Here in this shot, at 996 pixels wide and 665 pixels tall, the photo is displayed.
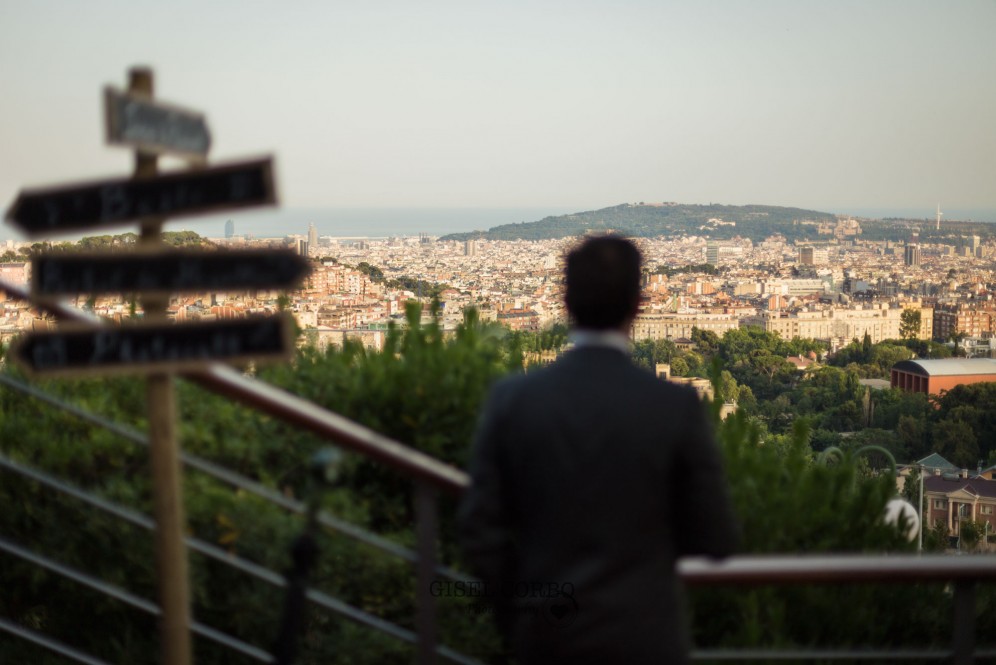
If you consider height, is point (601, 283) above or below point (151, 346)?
above

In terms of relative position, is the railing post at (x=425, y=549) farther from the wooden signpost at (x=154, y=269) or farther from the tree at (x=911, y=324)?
the tree at (x=911, y=324)

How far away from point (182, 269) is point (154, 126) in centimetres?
25

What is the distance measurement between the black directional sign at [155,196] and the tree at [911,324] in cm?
7009

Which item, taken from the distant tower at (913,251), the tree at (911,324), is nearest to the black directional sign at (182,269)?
the tree at (911,324)

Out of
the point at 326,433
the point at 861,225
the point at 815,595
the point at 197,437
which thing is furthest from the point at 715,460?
the point at 861,225

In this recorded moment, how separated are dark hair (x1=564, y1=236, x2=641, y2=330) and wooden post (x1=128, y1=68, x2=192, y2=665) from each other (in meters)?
0.74

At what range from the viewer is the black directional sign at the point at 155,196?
183 centimetres

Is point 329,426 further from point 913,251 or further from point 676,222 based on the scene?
point 913,251

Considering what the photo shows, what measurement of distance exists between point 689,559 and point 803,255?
350 ft

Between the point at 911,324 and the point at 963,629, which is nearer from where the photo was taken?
the point at 963,629

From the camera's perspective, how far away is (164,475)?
1889mm

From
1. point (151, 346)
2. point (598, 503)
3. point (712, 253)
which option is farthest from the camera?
point (712, 253)

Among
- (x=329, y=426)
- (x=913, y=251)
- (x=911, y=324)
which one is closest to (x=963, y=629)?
(x=329, y=426)

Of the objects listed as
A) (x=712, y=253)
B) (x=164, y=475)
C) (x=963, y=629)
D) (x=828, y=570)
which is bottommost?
(x=712, y=253)
